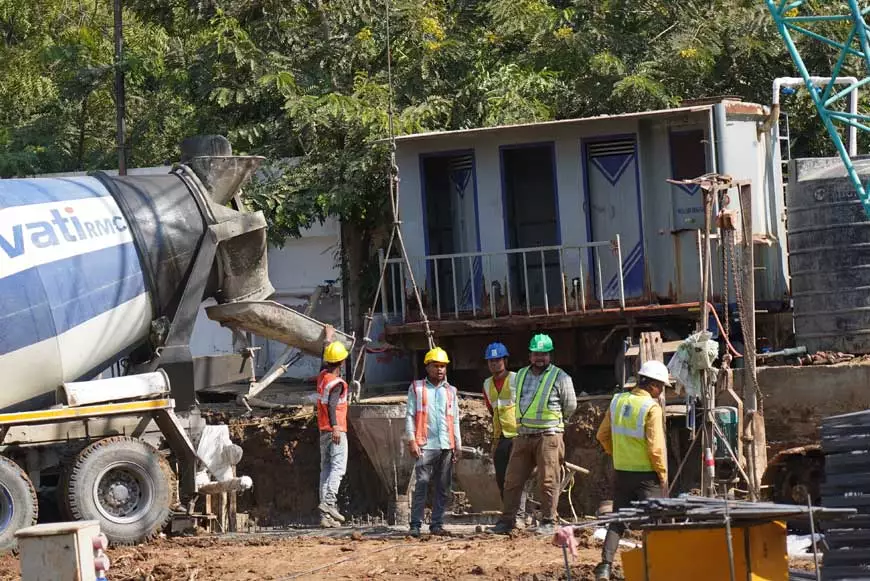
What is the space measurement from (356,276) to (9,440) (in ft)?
30.4

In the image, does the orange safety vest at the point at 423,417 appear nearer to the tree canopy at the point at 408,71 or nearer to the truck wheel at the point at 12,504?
the truck wheel at the point at 12,504

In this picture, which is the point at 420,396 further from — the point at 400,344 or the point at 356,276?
the point at 356,276

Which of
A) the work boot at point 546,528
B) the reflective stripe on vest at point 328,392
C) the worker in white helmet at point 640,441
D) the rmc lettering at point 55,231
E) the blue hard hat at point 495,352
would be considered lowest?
the work boot at point 546,528

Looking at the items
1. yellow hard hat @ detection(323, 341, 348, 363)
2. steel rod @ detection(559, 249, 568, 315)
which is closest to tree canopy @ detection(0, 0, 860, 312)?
steel rod @ detection(559, 249, 568, 315)

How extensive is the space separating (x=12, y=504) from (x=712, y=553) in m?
6.61

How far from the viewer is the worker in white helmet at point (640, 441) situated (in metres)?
10.9

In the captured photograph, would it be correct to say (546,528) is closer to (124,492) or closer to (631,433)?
(631,433)

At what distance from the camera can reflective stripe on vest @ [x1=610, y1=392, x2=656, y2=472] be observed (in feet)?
36.0

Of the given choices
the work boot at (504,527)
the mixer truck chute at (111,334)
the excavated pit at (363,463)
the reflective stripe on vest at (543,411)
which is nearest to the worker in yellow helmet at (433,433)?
the work boot at (504,527)

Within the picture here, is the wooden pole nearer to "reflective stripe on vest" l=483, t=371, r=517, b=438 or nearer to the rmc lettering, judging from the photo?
the rmc lettering

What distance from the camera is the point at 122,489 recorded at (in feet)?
42.8

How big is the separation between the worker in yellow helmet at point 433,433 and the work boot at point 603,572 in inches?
126

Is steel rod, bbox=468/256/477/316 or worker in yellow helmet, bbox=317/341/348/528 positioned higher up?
steel rod, bbox=468/256/477/316

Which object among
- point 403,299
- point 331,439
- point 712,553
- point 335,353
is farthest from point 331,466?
point 712,553
